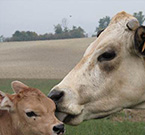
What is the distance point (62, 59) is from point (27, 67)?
10.8 metres

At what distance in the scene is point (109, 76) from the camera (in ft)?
17.4

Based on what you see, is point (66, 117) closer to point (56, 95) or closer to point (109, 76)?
point (56, 95)

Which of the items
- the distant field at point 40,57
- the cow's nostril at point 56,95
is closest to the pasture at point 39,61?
the distant field at point 40,57

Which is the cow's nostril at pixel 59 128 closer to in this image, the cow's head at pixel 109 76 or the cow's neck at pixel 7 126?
the cow's head at pixel 109 76

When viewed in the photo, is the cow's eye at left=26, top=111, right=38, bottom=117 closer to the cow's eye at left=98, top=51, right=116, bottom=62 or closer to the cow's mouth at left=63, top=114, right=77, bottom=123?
the cow's mouth at left=63, top=114, right=77, bottom=123

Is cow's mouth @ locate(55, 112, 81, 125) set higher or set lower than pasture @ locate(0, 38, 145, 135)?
higher

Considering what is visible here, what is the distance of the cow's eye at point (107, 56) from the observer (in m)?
5.31

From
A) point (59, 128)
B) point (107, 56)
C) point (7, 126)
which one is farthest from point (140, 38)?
point (7, 126)

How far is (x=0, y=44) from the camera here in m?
99.1

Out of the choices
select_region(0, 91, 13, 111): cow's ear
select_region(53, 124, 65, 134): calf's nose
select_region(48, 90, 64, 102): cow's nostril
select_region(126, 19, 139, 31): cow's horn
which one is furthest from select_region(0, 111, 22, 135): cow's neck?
select_region(126, 19, 139, 31): cow's horn

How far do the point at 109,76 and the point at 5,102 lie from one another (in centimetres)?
186

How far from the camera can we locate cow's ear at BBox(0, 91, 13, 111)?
5.92m

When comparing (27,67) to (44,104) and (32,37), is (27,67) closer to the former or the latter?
(32,37)

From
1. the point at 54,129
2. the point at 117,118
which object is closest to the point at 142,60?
the point at 54,129
